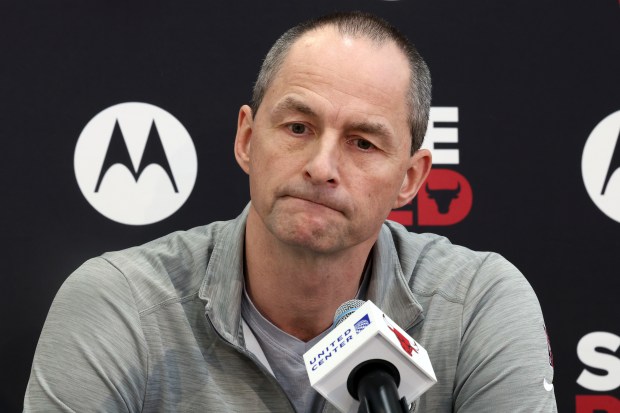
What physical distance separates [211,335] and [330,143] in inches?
17.8

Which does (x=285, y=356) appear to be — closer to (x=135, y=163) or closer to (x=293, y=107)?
(x=293, y=107)

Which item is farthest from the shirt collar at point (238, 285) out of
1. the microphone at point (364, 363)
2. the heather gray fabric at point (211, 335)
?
the microphone at point (364, 363)

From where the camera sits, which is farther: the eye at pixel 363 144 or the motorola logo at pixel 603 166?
the motorola logo at pixel 603 166

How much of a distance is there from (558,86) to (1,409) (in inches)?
62.2

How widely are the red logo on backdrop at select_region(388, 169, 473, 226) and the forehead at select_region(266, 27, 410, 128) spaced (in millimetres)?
435

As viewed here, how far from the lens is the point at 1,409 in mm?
2047

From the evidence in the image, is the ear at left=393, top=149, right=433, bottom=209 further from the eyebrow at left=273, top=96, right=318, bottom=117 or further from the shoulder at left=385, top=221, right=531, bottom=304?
the eyebrow at left=273, top=96, right=318, bottom=117

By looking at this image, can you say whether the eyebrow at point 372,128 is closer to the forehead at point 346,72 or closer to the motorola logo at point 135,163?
the forehead at point 346,72

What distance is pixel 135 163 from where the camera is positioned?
208cm

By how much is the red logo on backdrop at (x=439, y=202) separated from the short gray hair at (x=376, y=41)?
1.06 feet

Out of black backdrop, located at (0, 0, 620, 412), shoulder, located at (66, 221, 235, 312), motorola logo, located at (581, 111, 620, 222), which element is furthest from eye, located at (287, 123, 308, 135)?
motorola logo, located at (581, 111, 620, 222)

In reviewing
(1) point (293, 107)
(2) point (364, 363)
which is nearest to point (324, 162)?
(1) point (293, 107)

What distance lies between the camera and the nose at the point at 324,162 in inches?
60.3

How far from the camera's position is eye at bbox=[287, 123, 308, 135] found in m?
1.64
